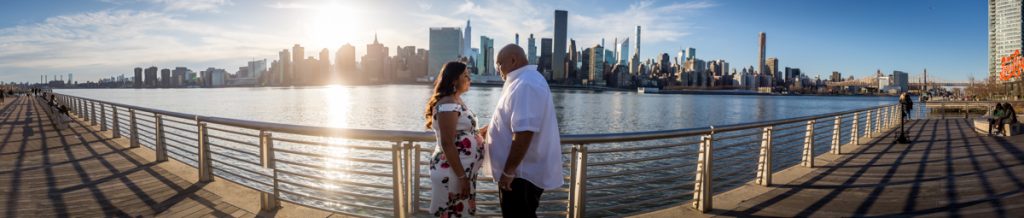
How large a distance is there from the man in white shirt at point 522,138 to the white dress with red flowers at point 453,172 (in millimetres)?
93

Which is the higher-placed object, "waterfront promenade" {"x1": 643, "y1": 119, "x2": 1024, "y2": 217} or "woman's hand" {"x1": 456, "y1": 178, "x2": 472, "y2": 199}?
"woman's hand" {"x1": 456, "y1": 178, "x2": 472, "y2": 199}

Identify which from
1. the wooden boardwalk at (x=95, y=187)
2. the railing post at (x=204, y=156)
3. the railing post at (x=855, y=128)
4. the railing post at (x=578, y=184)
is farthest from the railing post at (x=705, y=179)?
the railing post at (x=855, y=128)

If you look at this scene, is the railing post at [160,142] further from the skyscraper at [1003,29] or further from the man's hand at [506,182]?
the skyscraper at [1003,29]

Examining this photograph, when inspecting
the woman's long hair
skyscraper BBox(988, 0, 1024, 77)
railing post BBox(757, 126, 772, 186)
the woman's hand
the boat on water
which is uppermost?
skyscraper BBox(988, 0, 1024, 77)

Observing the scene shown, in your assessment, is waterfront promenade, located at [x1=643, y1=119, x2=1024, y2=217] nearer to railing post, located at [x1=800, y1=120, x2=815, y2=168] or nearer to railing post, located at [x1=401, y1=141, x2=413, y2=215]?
railing post, located at [x1=800, y1=120, x2=815, y2=168]

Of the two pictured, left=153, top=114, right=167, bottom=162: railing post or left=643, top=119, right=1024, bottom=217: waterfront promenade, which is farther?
left=153, top=114, right=167, bottom=162: railing post

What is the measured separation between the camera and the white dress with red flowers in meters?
2.80

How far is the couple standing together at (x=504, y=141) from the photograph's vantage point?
2607 millimetres

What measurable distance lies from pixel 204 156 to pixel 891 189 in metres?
7.67

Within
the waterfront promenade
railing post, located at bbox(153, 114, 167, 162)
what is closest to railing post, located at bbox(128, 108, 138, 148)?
railing post, located at bbox(153, 114, 167, 162)

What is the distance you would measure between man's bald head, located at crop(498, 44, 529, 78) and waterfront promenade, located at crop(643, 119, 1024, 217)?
250 cm

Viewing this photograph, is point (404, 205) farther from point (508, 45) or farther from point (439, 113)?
point (508, 45)

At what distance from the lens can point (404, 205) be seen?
3951 mm

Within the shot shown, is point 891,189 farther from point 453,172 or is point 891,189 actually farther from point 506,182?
point 453,172
